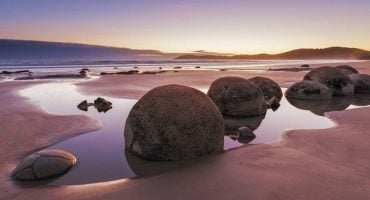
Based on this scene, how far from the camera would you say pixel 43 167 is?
554cm

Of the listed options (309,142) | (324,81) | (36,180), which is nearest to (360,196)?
(309,142)

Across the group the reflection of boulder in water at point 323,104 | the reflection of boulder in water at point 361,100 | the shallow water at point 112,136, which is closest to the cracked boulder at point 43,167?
the shallow water at point 112,136

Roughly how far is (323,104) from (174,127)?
8507 mm

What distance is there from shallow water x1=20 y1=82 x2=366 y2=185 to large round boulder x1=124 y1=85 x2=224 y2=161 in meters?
0.35

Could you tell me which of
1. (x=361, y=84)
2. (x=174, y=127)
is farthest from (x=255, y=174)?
(x=361, y=84)

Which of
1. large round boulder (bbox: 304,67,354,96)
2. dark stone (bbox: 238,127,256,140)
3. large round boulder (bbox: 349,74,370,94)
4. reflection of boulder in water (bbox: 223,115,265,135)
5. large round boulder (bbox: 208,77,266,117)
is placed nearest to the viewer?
dark stone (bbox: 238,127,256,140)

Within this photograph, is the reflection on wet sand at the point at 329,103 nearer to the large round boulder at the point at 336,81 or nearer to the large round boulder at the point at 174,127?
the large round boulder at the point at 336,81

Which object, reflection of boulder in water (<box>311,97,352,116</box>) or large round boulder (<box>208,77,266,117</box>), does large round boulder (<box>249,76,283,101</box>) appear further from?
large round boulder (<box>208,77,266,117</box>)

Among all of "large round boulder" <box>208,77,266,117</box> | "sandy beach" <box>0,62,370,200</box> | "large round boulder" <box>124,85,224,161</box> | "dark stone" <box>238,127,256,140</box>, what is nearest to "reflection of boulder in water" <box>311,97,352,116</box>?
"large round boulder" <box>208,77,266,117</box>

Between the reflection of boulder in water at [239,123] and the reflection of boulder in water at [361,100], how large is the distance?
192 inches

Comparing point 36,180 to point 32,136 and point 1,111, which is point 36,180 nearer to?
point 32,136

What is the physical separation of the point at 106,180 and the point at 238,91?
6.25m

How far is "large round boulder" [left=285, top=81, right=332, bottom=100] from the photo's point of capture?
46.3 ft

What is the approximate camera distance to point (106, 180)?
5402mm
